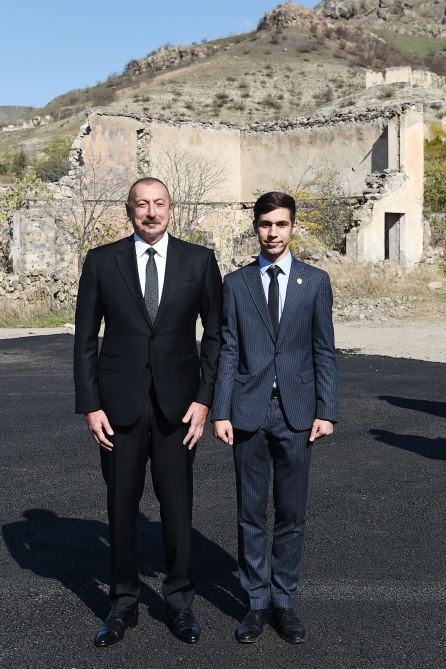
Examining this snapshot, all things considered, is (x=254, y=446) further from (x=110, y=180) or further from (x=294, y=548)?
(x=110, y=180)

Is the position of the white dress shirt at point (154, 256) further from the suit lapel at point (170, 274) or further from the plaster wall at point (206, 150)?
the plaster wall at point (206, 150)

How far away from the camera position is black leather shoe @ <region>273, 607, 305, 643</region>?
3.95 meters

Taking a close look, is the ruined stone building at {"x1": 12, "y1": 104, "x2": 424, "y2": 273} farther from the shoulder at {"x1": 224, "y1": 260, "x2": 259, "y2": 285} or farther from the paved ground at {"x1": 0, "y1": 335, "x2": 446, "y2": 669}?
the shoulder at {"x1": 224, "y1": 260, "x2": 259, "y2": 285}

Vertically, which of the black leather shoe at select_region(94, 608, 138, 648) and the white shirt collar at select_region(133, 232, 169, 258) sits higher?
the white shirt collar at select_region(133, 232, 169, 258)

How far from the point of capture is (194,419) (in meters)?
4.09

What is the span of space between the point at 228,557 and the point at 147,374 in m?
1.65

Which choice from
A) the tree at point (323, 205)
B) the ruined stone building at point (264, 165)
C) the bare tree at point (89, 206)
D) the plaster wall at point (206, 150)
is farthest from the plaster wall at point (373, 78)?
Answer: the bare tree at point (89, 206)

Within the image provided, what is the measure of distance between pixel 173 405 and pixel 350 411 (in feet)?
20.4

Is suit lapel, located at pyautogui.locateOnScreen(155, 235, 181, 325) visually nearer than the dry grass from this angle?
Yes

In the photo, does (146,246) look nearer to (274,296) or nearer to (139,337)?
(139,337)

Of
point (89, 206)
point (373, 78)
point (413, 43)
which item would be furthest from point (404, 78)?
point (413, 43)

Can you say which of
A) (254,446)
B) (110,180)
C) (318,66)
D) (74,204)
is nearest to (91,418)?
(254,446)

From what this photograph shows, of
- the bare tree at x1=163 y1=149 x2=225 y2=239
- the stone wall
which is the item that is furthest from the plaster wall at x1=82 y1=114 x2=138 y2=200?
the stone wall

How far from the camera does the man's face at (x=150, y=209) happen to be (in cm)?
405
